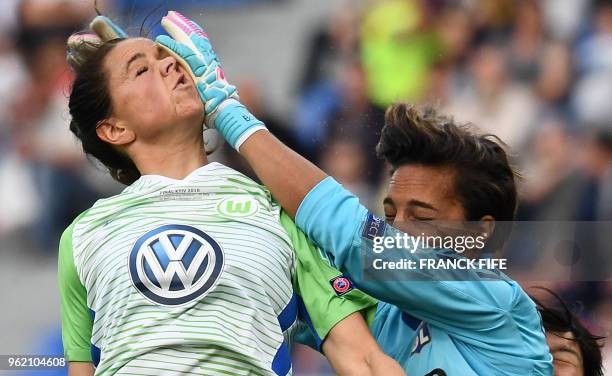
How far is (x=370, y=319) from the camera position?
1.96 meters

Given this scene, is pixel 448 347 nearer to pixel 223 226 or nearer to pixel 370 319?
pixel 370 319

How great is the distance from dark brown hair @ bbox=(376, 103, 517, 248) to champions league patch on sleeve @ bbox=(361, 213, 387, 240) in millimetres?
273

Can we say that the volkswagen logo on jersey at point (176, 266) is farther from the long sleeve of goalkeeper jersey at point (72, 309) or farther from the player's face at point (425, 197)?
the player's face at point (425, 197)

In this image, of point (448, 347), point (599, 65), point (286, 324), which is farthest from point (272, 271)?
point (599, 65)

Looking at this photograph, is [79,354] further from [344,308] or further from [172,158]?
[344,308]

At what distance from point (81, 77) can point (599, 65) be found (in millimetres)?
1246

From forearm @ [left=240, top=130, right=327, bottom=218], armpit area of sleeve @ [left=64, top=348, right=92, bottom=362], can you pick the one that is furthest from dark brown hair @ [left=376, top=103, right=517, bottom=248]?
armpit area of sleeve @ [left=64, top=348, right=92, bottom=362]

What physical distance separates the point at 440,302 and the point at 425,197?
299 mm

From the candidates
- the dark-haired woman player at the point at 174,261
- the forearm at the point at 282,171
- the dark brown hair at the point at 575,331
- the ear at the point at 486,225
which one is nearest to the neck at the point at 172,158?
the dark-haired woman player at the point at 174,261

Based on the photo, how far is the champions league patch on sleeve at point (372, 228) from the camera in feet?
6.31

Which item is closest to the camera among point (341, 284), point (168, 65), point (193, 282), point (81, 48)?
point (193, 282)

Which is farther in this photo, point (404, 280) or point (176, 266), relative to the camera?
point (404, 280)

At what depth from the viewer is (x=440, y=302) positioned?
1907mm

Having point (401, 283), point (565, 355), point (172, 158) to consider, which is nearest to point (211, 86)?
point (172, 158)
